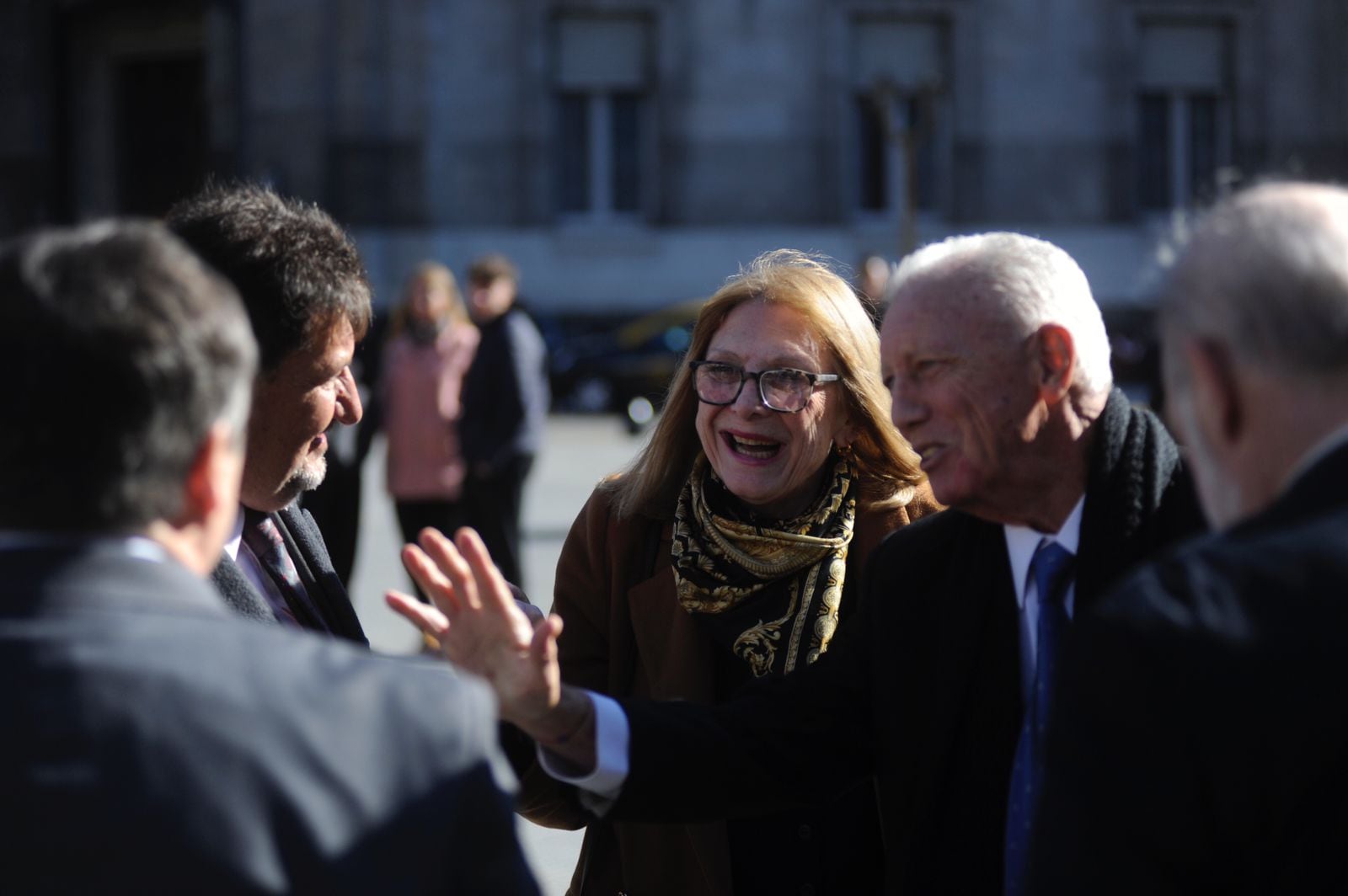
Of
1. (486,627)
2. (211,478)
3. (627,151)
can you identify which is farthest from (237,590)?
(627,151)

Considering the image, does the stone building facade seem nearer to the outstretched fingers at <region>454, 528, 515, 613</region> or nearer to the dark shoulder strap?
the dark shoulder strap

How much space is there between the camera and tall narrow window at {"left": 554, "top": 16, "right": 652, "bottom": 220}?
2619 centimetres

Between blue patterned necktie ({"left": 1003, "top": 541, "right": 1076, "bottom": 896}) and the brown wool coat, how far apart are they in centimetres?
73

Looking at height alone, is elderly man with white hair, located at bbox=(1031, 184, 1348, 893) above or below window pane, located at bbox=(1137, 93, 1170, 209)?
below

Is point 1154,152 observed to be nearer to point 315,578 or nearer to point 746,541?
point 746,541

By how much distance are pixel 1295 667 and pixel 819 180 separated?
2508 centimetres

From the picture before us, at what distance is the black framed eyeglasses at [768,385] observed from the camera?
11.3 ft

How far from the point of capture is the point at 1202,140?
92.0 feet

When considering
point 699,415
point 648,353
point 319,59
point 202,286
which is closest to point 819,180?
point 648,353

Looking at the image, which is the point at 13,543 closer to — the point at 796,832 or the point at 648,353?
the point at 796,832

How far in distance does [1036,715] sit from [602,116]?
968 inches

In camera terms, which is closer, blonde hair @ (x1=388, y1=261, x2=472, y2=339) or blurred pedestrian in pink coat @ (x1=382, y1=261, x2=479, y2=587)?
blurred pedestrian in pink coat @ (x1=382, y1=261, x2=479, y2=587)

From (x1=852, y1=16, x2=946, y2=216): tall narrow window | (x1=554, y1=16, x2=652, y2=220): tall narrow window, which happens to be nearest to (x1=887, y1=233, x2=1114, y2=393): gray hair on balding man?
(x1=852, y1=16, x2=946, y2=216): tall narrow window

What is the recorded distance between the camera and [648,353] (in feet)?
76.1
